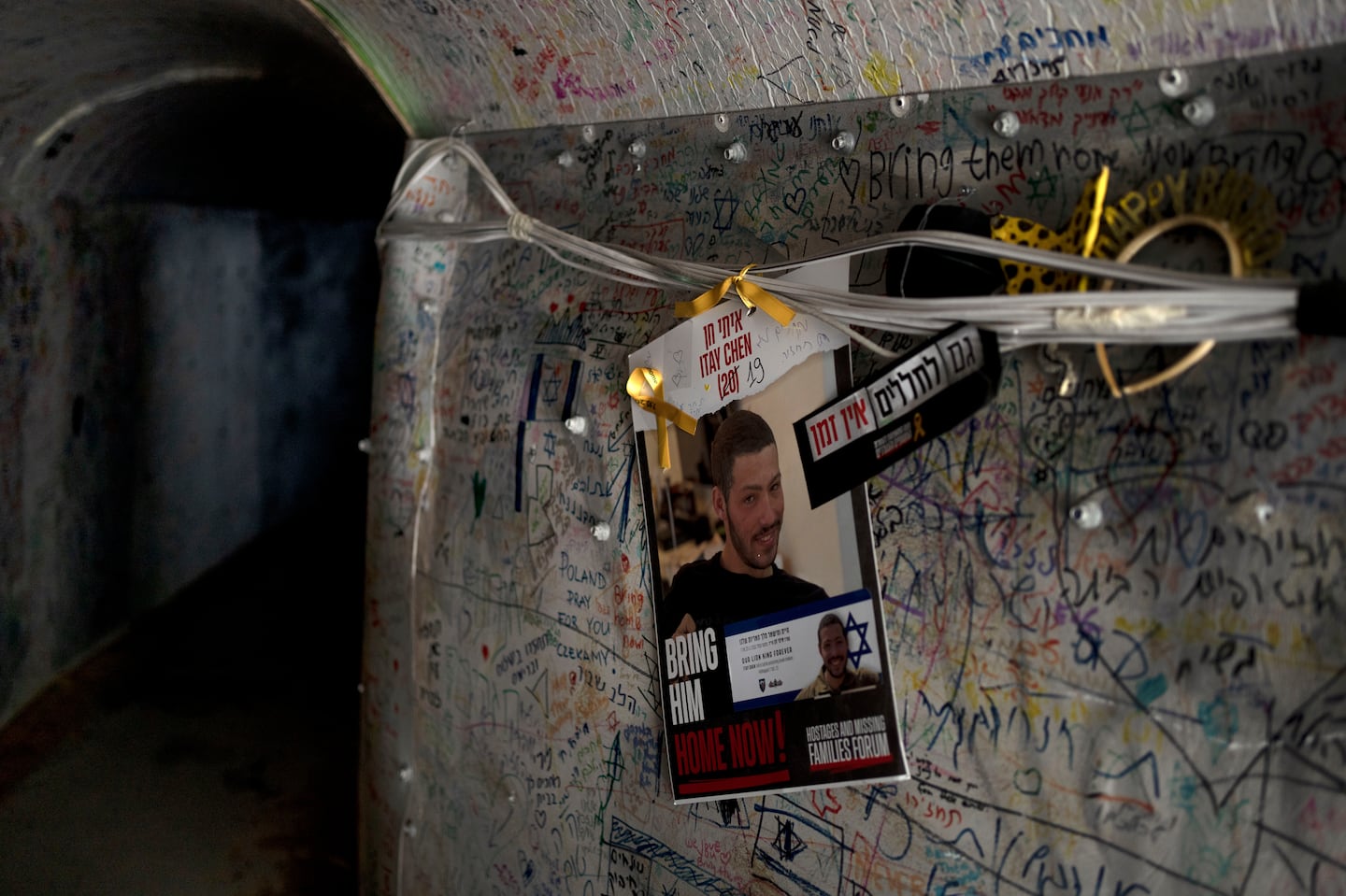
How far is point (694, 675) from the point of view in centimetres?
168

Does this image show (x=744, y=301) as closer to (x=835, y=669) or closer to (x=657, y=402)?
(x=657, y=402)

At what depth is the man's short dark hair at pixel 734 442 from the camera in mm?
1573

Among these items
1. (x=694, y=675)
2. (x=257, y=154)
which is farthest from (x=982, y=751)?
(x=257, y=154)

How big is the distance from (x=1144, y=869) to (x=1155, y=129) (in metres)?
0.85

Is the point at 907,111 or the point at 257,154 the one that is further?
the point at 257,154

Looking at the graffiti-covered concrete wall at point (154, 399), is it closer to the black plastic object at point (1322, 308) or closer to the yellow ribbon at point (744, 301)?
the yellow ribbon at point (744, 301)

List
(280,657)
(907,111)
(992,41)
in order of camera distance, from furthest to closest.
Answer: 1. (280,657)
2. (907,111)
3. (992,41)

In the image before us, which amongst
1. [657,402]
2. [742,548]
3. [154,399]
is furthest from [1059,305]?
[154,399]

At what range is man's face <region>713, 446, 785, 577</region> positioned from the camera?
156 centimetres

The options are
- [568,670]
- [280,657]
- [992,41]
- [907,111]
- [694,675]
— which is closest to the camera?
[992,41]

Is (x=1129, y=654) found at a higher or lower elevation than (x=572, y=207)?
lower

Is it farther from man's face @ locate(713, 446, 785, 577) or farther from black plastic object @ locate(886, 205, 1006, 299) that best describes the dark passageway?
black plastic object @ locate(886, 205, 1006, 299)

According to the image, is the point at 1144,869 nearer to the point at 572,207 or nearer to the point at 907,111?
the point at 907,111

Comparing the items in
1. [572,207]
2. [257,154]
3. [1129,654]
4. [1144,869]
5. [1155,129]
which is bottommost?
[1144,869]
